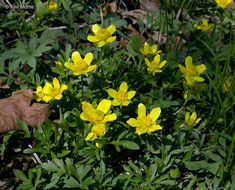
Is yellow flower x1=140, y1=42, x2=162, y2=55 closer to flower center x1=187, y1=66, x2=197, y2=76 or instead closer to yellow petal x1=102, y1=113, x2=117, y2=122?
flower center x1=187, y1=66, x2=197, y2=76

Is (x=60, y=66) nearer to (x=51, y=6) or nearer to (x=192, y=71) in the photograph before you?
(x=51, y=6)

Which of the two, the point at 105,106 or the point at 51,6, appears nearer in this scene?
the point at 105,106

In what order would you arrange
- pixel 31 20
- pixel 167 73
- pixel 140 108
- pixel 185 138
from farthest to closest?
pixel 31 20 < pixel 167 73 < pixel 185 138 < pixel 140 108

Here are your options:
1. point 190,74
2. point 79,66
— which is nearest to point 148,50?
point 190,74

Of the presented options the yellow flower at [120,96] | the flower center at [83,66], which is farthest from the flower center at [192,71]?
the flower center at [83,66]

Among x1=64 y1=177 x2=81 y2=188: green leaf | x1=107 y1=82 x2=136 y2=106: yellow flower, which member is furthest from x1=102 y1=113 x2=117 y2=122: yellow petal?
x1=64 y1=177 x2=81 y2=188: green leaf

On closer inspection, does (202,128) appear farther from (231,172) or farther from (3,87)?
(3,87)

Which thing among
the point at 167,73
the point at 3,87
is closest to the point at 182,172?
the point at 167,73
